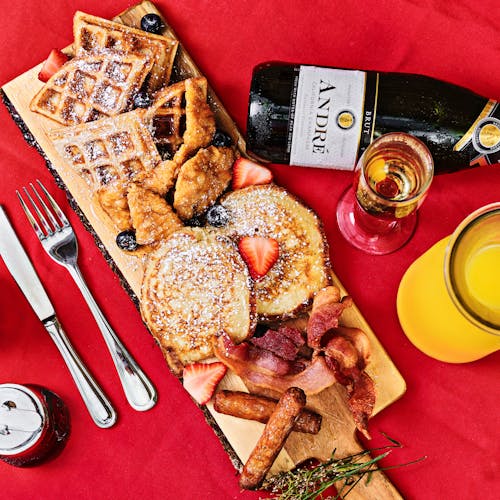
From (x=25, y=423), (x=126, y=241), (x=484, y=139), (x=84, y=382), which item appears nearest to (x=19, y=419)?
(x=25, y=423)

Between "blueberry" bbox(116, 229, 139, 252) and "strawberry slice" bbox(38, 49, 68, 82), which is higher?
"strawberry slice" bbox(38, 49, 68, 82)

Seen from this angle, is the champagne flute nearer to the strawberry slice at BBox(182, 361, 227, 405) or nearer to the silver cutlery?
the strawberry slice at BBox(182, 361, 227, 405)

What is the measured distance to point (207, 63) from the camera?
1.70 m

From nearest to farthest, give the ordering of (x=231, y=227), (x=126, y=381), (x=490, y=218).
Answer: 1. (x=490, y=218)
2. (x=231, y=227)
3. (x=126, y=381)

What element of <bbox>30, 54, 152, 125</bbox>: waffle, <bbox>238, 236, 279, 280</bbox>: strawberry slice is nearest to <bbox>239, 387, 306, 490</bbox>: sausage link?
<bbox>238, 236, 279, 280</bbox>: strawberry slice

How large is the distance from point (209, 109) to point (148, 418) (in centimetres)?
81

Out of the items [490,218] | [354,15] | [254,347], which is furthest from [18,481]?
[354,15]

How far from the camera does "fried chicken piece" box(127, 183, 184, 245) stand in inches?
58.7

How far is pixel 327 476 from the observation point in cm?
156

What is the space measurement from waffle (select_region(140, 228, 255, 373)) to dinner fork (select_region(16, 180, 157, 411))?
→ 0.57 ft

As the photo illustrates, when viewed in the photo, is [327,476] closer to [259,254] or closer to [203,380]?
[203,380]

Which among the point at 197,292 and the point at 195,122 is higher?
the point at 195,122

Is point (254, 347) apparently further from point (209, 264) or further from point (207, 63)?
point (207, 63)

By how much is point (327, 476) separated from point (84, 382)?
66 centimetres
